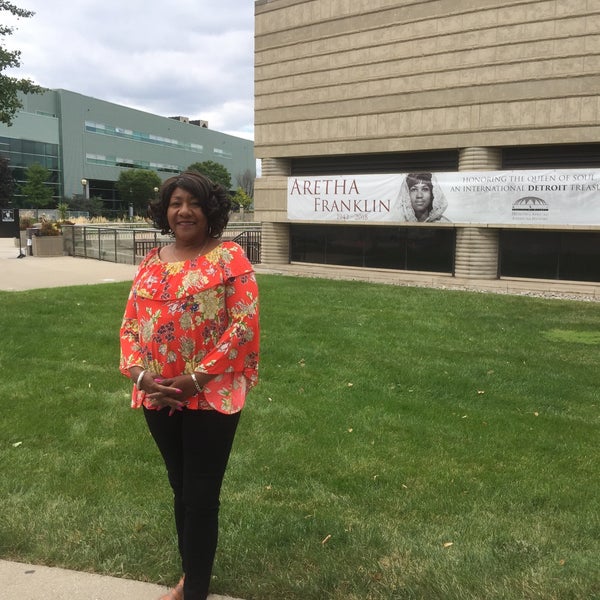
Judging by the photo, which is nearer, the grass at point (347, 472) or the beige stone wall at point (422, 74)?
the grass at point (347, 472)

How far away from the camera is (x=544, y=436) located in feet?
16.3

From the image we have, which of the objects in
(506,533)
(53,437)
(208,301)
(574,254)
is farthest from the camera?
(574,254)

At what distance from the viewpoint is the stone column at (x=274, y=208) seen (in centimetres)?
2198

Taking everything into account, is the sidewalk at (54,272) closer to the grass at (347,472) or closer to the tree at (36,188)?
the grass at (347,472)

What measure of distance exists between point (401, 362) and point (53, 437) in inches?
163

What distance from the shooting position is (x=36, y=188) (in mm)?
75562

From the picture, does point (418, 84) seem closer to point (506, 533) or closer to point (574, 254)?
point (574, 254)

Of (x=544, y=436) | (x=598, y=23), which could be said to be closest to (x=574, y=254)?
(x=598, y=23)

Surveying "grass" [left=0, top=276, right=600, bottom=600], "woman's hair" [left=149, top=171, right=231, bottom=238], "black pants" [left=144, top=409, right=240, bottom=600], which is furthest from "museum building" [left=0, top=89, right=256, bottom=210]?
"black pants" [left=144, top=409, right=240, bottom=600]

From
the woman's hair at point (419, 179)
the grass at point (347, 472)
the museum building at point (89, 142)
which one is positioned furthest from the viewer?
the museum building at point (89, 142)

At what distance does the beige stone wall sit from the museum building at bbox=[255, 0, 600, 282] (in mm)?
37

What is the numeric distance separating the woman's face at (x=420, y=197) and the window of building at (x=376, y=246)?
80 cm

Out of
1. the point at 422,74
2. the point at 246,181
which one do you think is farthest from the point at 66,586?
the point at 246,181

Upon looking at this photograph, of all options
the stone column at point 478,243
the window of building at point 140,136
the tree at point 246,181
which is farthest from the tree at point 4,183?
the tree at point 246,181
